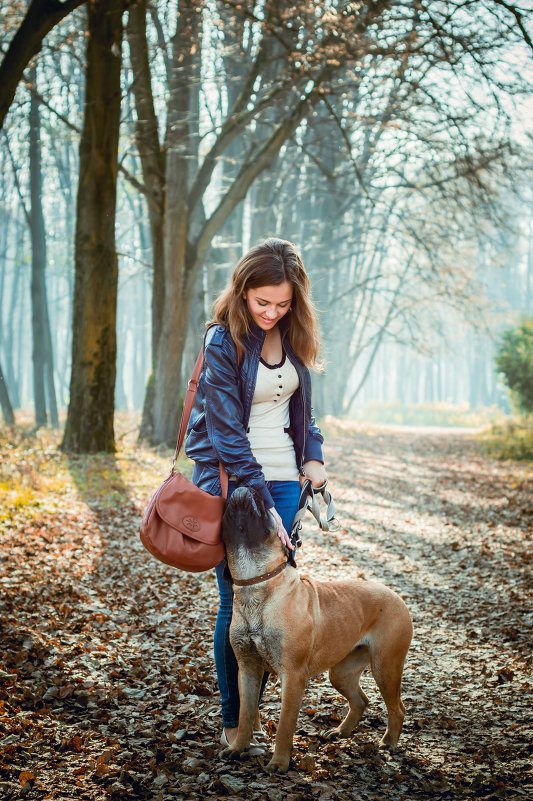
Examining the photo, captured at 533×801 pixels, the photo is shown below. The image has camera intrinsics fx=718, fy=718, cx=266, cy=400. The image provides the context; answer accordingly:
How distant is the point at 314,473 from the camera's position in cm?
371

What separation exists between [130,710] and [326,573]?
11.0ft

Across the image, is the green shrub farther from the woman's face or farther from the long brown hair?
the woman's face

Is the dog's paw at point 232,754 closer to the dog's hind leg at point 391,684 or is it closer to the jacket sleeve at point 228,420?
the dog's hind leg at point 391,684

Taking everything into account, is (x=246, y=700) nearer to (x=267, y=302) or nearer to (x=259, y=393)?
(x=259, y=393)

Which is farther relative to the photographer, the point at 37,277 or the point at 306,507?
the point at 37,277

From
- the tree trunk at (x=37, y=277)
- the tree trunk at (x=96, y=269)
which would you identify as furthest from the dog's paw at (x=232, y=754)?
the tree trunk at (x=37, y=277)

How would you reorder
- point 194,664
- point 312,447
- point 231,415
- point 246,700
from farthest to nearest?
point 194,664, point 312,447, point 246,700, point 231,415

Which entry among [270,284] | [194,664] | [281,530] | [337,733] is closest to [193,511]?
[281,530]

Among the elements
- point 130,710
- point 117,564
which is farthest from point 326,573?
point 130,710

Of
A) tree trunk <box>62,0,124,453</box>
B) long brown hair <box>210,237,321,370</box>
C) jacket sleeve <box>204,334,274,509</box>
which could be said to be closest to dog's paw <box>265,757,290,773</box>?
jacket sleeve <box>204,334,274,509</box>

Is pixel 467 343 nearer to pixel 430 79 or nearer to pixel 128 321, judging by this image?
pixel 128 321

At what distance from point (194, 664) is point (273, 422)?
87.6 inches

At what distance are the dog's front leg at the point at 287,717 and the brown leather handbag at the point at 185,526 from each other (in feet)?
2.10

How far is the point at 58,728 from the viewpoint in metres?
3.82
